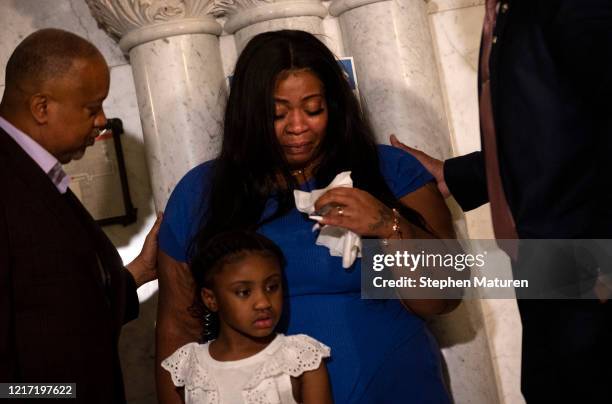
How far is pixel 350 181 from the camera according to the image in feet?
9.91

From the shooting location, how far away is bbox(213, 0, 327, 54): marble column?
4008mm

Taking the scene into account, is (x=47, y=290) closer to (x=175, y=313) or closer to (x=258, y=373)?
(x=258, y=373)

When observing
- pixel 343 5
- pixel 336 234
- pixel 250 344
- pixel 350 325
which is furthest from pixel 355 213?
pixel 343 5

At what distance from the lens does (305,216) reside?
3191 millimetres

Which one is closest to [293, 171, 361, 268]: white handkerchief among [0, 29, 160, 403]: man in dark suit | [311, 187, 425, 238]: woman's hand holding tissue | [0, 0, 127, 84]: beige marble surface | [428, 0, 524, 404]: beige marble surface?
[311, 187, 425, 238]: woman's hand holding tissue

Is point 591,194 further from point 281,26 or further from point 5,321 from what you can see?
point 281,26

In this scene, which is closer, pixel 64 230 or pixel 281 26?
pixel 64 230

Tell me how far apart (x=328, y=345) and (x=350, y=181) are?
578mm

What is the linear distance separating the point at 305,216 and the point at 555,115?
1.29 metres

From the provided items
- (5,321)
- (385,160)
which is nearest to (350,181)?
(385,160)

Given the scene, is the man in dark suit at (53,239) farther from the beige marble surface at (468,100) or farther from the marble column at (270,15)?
the beige marble surface at (468,100)

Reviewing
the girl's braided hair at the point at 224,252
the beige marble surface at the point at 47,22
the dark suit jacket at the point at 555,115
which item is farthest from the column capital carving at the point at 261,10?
the dark suit jacket at the point at 555,115

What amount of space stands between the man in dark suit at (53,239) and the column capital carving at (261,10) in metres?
1.41

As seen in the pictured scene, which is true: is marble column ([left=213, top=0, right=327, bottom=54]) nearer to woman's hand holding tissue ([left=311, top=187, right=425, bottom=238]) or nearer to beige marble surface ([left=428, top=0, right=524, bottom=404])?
beige marble surface ([left=428, top=0, right=524, bottom=404])
